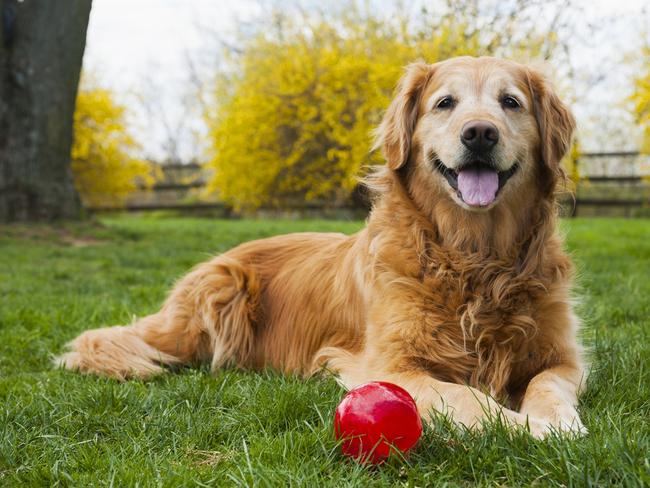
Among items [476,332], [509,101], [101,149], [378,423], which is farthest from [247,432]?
[101,149]

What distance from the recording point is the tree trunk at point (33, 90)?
34.3 ft

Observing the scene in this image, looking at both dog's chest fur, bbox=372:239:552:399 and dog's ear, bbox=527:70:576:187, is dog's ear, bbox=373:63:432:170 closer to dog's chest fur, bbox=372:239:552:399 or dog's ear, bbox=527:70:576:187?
dog's ear, bbox=527:70:576:187

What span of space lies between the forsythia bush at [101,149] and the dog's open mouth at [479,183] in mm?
16679

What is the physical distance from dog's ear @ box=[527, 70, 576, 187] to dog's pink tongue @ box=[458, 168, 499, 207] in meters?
0.38

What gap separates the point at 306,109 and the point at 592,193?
30.1 ft

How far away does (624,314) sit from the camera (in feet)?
15.5

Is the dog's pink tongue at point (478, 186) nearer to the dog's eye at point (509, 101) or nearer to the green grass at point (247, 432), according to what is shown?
the dog's eye at point (509, 101)

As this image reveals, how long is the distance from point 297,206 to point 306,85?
396cm

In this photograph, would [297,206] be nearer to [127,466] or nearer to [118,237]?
[118,237]

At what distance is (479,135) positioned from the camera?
2941mm

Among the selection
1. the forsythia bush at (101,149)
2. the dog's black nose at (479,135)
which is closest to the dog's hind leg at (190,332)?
the dog's black nose at (479,135)

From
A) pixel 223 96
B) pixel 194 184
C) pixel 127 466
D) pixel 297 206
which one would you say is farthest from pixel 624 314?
pixel 194 184

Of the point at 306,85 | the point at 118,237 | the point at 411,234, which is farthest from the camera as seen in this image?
the point at 306,85

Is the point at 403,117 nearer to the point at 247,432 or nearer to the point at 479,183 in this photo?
the point at 479,183
